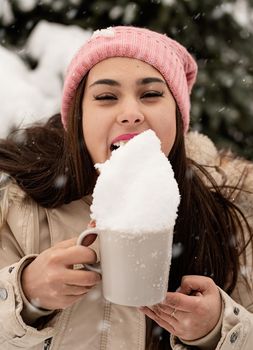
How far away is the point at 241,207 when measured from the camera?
1883 millimetres

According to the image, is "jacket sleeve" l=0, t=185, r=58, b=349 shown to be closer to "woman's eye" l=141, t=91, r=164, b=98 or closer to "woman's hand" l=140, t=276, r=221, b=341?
"woman's hand" l=140, t=276, r=221, b=341

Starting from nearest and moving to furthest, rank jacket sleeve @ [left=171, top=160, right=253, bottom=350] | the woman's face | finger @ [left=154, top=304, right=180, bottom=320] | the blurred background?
finger @ [left=154, top=304, right=180, bottom=320] → jacket sleeve @ [left=171, top=160, right=253, bottom=350] → the woman's face → the blurred background

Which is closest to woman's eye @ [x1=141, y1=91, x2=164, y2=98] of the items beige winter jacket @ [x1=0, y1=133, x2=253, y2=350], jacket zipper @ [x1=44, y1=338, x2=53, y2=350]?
beige winter jacket @ [x1=0, y1=133, x2=253, y2=350]

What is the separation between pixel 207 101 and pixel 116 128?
2.04 meters

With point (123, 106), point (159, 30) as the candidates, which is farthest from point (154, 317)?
point (159, 30)

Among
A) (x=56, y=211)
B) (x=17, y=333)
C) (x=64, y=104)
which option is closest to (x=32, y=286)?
(x=17, y=333)

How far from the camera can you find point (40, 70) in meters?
3.63

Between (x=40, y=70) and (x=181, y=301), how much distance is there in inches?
104

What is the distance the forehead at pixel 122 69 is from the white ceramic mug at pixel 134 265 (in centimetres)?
57

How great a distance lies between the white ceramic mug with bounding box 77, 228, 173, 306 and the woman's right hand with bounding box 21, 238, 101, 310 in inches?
1.2

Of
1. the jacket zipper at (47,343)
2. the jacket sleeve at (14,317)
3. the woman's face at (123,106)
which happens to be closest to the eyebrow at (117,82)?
the woman's face at (123,106)

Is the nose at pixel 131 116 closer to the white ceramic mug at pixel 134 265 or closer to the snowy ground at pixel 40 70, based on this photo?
the white ceramic mug at pixel 134 265

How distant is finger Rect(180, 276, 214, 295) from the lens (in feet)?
4.31

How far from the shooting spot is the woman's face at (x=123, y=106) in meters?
1.49
